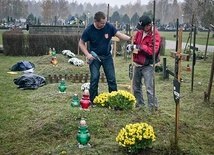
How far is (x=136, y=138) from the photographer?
384cm

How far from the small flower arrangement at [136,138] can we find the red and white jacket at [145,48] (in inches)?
90.2

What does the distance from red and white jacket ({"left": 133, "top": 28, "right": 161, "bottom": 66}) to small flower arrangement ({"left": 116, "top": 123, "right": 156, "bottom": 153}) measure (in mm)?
2292

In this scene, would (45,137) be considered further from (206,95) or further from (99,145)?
(206,95)

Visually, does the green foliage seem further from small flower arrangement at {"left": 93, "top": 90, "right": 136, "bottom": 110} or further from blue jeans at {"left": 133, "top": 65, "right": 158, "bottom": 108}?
blue jeans at {"left": 133, "top": 65, "right": 158, "bottom": 108}

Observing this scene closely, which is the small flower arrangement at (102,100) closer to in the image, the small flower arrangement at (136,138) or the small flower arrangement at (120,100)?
the small flower arrangement at (120,100)

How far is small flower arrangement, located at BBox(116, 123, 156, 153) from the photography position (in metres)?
3.83

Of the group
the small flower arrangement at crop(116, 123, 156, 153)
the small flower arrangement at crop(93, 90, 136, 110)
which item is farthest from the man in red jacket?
the small flower arrangement at crop(116, 123, 156, 153)

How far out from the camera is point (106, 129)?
16.5ft

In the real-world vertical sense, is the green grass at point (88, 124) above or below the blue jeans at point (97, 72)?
below

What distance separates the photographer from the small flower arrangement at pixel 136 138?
3.83m

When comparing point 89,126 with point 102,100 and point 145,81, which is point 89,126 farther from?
point 145,81

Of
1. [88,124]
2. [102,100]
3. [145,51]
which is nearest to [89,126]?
[88,124]

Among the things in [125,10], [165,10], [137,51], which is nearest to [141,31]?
A: [137,51]

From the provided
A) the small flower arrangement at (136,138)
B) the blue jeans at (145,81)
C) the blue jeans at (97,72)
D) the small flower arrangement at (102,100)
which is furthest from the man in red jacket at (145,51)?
the small flower arrangement at (136,138)
